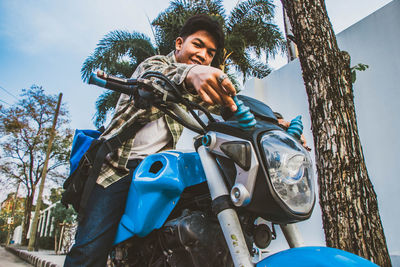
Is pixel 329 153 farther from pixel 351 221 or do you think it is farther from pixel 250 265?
pixel 250 265

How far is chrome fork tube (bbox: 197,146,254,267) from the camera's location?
2.41ft

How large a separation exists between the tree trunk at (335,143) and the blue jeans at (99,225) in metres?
1.36

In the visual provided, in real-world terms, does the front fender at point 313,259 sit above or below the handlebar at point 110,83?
below

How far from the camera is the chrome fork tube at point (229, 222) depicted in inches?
28.9

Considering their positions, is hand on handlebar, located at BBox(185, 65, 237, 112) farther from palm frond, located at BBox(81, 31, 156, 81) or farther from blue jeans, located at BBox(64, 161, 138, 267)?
palm frond, located at BBox(81, 31, 156, 81)

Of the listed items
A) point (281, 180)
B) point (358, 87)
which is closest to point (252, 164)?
point (281, 180)

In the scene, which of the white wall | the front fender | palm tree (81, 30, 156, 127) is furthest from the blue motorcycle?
palm tree (81, 30, 156, 127)

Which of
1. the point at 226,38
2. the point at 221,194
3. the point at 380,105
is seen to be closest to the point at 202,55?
the point at 221,194

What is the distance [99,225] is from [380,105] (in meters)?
3.44

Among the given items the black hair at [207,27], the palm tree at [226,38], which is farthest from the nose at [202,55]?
the palm tree at [226,38]

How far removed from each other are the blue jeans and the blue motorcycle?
0.05m

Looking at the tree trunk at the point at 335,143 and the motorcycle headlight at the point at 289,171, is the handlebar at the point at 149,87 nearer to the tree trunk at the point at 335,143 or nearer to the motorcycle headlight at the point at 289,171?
the motorcycle headlight at the point at 289,171

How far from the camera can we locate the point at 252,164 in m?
0.75

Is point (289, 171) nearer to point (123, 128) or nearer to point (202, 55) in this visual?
point (123, 128)
